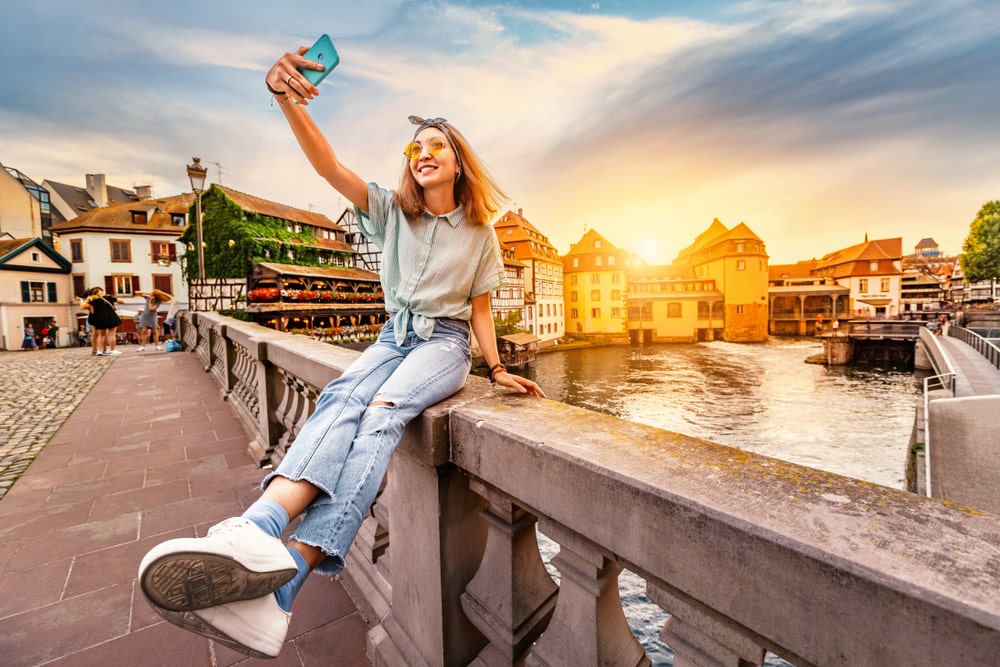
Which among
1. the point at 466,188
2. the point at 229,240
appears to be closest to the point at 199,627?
the point at 466,188

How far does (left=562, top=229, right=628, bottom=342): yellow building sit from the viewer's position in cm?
4728

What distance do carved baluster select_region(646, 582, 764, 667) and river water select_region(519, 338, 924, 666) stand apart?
5.80m

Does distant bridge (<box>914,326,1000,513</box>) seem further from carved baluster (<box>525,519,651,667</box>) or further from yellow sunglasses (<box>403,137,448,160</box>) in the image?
yellow sunglasses (<box>403,137,448,160</box>)

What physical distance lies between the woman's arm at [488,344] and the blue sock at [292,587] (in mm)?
866

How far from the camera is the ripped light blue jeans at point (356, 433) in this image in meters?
1.09

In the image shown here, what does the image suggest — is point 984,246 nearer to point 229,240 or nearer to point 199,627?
point 199,627

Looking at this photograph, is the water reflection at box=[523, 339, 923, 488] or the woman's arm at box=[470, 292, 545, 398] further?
the water reflection at box=[523, 339, 923, 488]

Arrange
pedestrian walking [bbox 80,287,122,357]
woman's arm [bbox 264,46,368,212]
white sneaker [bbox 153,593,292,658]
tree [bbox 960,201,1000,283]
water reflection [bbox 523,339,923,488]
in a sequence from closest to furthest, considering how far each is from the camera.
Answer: white sneaker [bbox 153,593,292,658] < woman's arm [bbox 264,46,368,212] < pedestrian walking [bbox 80,287,122,357] < water reflection [bbox 523,339,923,488] < tree [bbox 960,201,1000,283]

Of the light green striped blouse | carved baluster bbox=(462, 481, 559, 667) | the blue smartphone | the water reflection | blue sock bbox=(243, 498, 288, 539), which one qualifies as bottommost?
the water reflection

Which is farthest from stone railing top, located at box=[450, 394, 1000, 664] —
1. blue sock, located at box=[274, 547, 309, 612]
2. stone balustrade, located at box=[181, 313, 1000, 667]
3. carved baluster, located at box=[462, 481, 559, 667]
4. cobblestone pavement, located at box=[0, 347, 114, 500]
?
cobblestone pavement, located at box=[0, 347, 114, 500]

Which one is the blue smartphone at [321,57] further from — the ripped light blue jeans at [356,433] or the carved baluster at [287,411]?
the carved baluster at [287,411]

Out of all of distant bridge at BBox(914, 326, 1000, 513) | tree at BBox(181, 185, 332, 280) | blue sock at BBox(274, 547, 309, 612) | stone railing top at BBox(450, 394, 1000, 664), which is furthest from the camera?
tree at BBox(181, 185, 332, 280)

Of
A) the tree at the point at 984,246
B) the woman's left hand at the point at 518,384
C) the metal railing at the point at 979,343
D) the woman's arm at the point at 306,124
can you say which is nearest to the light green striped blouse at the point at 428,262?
the woman's arm at the point at 306,124

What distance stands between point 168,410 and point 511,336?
28.9 meters
